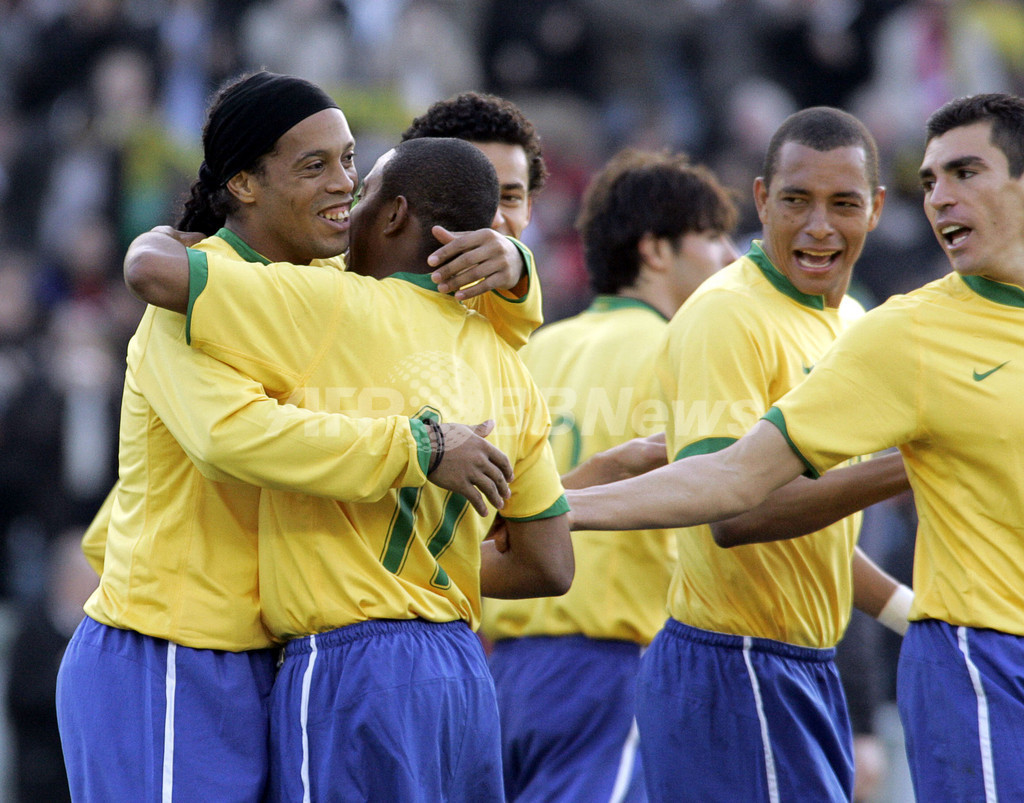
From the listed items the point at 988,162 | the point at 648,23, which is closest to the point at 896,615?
the point at 988,162

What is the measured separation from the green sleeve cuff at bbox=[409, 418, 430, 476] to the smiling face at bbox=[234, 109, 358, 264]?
1.86ft

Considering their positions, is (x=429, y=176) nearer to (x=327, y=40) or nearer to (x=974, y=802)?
(x=974, y=802)

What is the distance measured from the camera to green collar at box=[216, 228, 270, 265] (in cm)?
330

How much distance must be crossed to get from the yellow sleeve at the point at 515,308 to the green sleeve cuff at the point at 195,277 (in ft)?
2.44

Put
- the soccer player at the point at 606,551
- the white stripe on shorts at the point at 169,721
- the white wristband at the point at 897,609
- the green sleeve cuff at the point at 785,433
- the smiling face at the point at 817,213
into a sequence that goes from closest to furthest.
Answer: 1. the white stripe on shorts at the point at 169,721
2. the green sleeve cuff at the point at 785,433
3. the smiling face at the point at 817,213
4. the white wristband at the point at 897,609
5. the soccer player at the point at 606,551

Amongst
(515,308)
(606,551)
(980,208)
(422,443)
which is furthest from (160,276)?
(606,551)

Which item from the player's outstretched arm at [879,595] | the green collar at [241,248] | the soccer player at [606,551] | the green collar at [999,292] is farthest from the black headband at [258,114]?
the player's outstretched arm at [879,595]

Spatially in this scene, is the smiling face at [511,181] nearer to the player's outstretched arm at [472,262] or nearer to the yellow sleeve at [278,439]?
the player's outstretched arm at [472,262]

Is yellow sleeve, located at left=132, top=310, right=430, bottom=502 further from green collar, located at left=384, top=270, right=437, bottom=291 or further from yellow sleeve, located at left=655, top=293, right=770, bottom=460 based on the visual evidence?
yellow sleeve, located at left=655, top=293, right=770, bottom=460

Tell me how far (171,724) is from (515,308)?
1.31m

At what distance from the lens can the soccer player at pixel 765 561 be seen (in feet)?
12.9

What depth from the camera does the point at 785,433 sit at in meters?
3.40

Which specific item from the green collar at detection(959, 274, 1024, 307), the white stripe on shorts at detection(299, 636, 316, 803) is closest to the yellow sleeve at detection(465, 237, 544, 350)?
the white stripe on shorts at detection(299, 636, 316, 803)

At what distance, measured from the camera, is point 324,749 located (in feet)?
9.98
